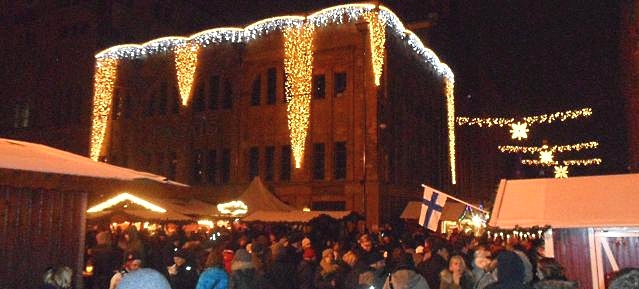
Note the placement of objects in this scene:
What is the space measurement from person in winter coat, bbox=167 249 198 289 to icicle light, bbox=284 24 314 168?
1842cm

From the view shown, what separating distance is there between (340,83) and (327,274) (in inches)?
748

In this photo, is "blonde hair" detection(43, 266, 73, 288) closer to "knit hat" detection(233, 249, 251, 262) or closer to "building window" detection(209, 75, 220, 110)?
"knit hat" detection(233, 249, 251, 262)

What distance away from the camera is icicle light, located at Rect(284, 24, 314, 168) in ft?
90.9

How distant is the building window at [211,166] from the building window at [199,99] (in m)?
2.52

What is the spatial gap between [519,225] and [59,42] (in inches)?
1241

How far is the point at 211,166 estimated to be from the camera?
30.6 metres

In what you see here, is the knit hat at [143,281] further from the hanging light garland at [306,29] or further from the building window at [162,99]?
the building window at [162,99]

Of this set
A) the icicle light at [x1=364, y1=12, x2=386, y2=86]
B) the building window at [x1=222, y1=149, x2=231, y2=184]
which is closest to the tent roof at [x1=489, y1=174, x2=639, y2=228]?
the icicle light at [x1=364, y1=12, x2=386, y2=86]

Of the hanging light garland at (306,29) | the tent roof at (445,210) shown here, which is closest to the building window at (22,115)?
the hanging light garland at (306,29)

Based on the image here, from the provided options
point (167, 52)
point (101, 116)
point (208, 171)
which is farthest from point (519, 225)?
point (101, 116)

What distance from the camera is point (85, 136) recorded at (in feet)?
111

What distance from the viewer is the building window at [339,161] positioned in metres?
27.1

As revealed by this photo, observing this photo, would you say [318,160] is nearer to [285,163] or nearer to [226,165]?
[285,163]

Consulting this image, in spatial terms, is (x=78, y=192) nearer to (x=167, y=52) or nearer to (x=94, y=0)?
(x=167, y=52)
